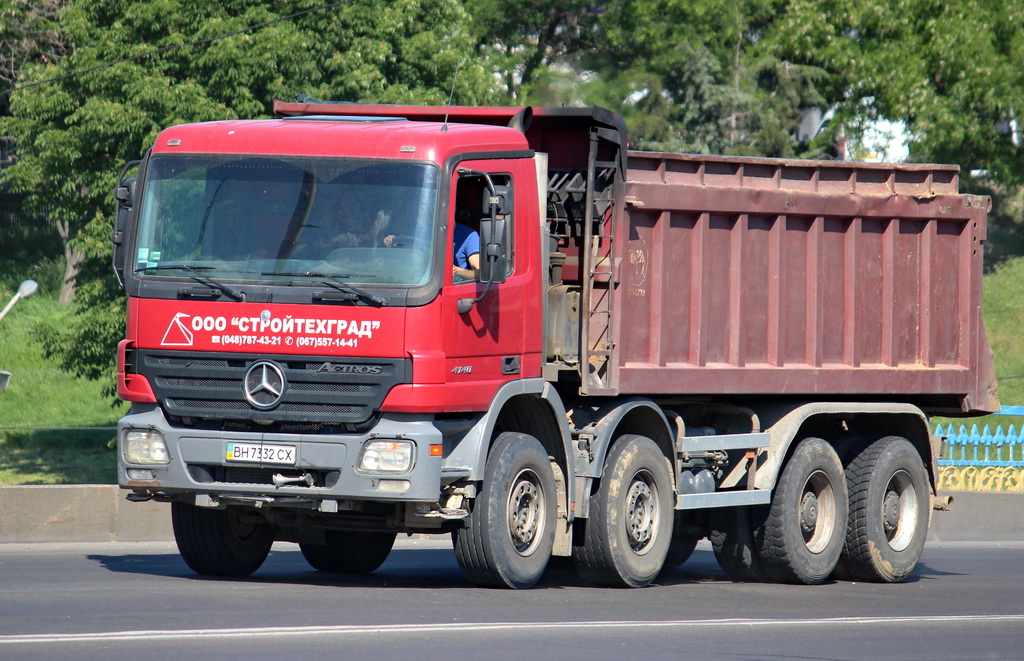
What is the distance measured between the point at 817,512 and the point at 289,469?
5027mm

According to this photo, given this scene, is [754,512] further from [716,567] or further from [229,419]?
[229,419]

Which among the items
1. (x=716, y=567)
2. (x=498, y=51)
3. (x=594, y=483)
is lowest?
(x=716, y=567)

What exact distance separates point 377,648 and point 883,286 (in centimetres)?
664

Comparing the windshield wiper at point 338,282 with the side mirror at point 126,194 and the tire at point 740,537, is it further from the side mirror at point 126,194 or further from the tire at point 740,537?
the tire at point 740,537

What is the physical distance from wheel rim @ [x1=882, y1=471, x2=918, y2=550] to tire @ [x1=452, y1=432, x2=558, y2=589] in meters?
4.01

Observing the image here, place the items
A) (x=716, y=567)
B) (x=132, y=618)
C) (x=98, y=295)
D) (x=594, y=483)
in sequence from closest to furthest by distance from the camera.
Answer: (x=132, y=618)
(x=594, y=483)
(x=716, y=567)
(x=98, y=295)

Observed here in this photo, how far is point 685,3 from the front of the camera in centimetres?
3738

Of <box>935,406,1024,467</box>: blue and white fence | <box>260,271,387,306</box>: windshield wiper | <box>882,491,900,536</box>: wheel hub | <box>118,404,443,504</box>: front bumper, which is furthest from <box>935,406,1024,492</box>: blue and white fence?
<box>260,271,387,306</box>: windshield wiper

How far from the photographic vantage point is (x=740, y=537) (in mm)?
11453

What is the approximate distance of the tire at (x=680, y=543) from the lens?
1158 cm

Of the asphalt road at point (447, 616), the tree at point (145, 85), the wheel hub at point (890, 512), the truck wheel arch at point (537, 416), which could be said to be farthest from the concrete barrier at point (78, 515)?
the tree at point (145, 85)

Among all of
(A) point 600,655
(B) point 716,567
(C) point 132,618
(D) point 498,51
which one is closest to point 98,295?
(B) point 716,567

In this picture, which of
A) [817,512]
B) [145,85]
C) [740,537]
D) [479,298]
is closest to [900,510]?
[817,512]

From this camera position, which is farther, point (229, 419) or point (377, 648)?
point (229, 419)
